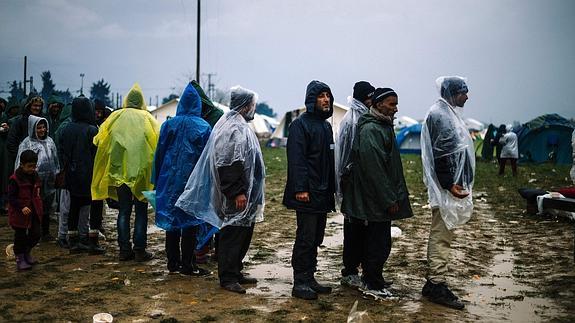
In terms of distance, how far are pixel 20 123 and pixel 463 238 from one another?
6.27m

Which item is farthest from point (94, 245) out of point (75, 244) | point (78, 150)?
point (78, 150)

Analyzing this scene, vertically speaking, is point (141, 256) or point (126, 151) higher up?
point (126, 151)

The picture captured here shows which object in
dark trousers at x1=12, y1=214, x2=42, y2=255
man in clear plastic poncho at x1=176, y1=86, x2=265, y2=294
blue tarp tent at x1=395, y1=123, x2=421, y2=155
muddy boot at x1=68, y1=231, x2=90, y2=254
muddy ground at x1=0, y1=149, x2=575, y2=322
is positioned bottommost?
muddy ground at x1=0, y1=149, x2=575, y2=322

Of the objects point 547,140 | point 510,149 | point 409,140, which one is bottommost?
point 510,149

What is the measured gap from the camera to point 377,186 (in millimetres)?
4703

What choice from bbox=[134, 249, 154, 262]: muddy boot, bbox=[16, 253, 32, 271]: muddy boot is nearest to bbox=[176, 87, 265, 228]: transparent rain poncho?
bbox=[134, 249, 154, 262]: muddy boot

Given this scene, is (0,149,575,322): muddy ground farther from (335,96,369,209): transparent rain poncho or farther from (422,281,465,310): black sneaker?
(335,96,369,209): transparent rain poncho

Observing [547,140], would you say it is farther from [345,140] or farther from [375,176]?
[375,176]

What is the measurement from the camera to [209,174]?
17.1 ft

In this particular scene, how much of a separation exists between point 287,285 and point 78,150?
117 inches

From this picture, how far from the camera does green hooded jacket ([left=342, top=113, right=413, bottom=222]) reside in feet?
15.5

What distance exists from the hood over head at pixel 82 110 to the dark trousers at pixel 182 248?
6.54ft

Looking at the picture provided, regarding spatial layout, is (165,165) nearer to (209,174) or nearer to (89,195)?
(209,174)

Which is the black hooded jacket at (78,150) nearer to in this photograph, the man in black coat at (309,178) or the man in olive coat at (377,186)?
the man in black coat at (309,178)
